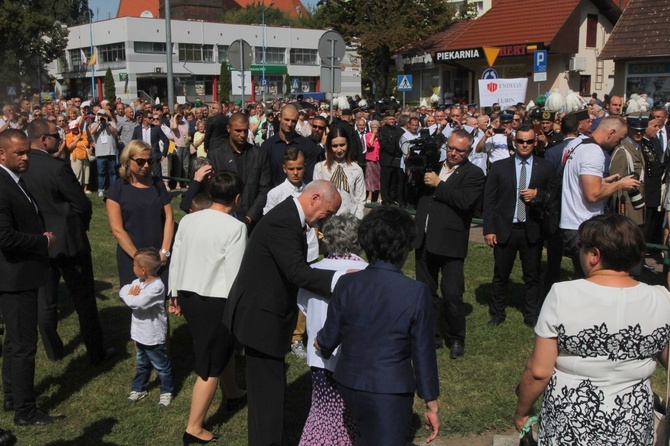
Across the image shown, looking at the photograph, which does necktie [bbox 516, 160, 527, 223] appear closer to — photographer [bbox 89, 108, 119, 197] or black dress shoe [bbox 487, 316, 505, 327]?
black dress shoe [bbox 487, 316, 505, 327]

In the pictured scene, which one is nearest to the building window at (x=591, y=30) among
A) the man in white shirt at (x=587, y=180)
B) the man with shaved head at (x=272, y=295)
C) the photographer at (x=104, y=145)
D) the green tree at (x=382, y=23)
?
the green tree at (x=382, y=23)

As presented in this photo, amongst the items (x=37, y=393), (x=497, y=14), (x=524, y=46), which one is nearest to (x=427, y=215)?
(x=37, y=393)

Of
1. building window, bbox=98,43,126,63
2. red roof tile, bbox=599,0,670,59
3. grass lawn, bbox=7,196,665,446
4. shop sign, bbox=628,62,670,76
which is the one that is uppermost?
building window, bbox=98,43,126,63

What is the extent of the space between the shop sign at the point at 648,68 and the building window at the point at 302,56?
190 ft

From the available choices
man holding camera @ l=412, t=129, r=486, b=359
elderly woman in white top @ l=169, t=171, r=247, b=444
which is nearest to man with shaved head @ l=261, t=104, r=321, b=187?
man holding camera @ l=412, t=129, r=486, b=359

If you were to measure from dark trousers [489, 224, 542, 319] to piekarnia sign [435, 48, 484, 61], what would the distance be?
87.1 ft

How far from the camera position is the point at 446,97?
3384 cm

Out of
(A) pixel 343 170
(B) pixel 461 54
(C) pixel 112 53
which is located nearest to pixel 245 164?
(A) pixel 343 170

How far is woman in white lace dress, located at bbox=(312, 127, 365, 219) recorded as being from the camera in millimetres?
6664

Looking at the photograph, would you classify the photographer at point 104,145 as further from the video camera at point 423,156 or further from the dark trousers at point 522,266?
the dark trousers at point 522,266

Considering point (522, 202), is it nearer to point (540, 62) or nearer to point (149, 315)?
point (149, 315)

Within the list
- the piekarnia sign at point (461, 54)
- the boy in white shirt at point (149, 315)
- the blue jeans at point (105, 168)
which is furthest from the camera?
the piekarnia sign at point (461, 54)

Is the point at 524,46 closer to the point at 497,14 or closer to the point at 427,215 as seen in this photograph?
the point at 497,14

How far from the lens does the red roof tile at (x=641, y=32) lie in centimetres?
2403
